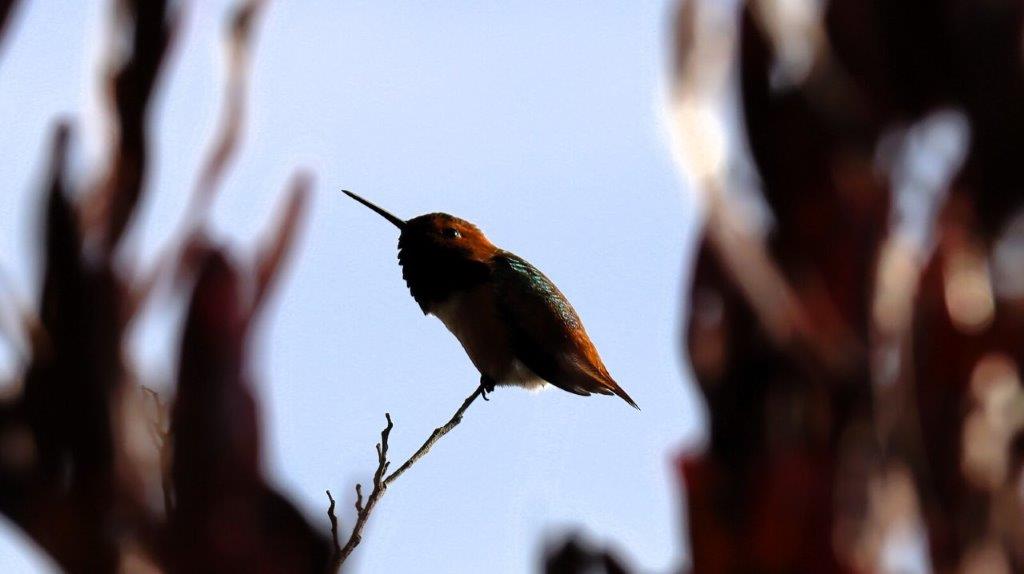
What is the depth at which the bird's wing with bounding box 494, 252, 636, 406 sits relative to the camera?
8.71 metres

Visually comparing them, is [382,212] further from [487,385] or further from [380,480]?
[380,480]

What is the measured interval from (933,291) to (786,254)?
0.11m

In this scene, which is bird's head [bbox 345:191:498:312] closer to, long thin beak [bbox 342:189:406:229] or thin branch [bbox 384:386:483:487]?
long thin beak [bbox 342:189:406:229]

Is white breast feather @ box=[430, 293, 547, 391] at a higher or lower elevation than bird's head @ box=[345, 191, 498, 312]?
lower

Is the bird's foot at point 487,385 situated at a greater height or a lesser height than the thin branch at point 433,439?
lesser

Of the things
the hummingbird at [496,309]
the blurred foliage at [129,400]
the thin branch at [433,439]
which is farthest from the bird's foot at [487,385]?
the blurred foliage at [129,400]

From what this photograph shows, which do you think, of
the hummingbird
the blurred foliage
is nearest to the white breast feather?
the hummingbird

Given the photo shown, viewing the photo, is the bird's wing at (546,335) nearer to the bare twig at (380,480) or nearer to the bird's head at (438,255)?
the bird's head at (438,255)

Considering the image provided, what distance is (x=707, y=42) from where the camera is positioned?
1.05 metres

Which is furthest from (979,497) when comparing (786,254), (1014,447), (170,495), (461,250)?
(461,250)

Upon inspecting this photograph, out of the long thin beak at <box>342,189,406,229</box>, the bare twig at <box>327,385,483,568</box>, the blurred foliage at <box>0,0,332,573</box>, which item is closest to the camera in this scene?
the blurred foliage at <box>0,0,332,573</box>

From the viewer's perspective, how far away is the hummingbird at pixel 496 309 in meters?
8.70

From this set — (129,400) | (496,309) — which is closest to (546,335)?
(496,309)

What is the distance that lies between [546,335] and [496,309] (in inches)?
15.0
